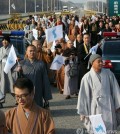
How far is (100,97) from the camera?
5855 mm

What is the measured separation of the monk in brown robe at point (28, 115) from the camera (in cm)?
393

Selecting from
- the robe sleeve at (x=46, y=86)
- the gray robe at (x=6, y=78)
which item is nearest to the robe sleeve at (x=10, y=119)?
the robe sleeve at (x=46, y=86)

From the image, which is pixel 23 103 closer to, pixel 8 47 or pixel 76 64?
pixel 8 47

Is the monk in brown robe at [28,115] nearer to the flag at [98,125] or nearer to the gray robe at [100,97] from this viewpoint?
the flag at [98,125]

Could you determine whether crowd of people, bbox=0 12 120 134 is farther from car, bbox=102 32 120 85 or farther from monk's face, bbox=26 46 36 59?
car, bbox=102 32 120 85

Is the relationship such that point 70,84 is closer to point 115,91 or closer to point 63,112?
point 63,112

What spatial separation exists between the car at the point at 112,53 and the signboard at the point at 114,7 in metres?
22.9

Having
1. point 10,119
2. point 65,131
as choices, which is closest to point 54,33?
point 65,131

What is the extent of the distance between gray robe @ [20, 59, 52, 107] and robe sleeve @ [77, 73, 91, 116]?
181 cm

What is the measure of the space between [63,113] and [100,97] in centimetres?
337

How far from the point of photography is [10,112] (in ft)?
13.5

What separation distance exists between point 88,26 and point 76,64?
10455 mm

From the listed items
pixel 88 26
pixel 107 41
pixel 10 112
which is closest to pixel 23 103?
pixel 10 112

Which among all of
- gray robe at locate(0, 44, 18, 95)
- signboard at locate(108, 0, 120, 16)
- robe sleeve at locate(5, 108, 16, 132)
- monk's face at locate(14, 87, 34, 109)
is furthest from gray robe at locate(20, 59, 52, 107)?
signboard at locate(108, 0, 120, 16)
